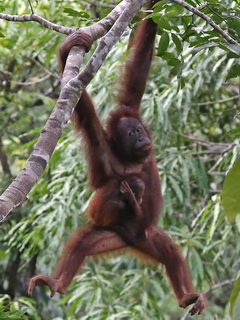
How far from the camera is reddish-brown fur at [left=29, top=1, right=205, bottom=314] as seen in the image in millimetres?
4043

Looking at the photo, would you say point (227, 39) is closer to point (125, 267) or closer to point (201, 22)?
point (201, 22)

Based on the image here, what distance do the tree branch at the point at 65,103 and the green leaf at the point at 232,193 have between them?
718 millimetres

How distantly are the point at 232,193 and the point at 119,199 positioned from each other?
291cm

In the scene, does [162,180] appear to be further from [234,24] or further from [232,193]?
[232,193]

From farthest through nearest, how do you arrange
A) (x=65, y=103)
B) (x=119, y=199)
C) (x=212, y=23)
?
(x=119, y=199) < (x=212, y=23) < (x=65, y=103)

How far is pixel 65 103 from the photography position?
2.41m

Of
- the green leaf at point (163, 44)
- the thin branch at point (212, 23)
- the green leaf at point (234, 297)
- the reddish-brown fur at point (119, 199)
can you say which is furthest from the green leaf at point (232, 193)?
the reddish-brown fur at point (119, 199)

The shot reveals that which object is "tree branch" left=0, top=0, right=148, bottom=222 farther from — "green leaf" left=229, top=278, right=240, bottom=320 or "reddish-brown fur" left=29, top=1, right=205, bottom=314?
"reddish-brown fur" left=29, top=1, right=205, bottom=314

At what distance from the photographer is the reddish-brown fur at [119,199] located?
404 centimetres

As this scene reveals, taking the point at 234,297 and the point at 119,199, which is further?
the point at 119,199

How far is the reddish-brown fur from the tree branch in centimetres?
97

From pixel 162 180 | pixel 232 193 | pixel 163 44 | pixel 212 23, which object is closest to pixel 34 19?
pixel 163 44

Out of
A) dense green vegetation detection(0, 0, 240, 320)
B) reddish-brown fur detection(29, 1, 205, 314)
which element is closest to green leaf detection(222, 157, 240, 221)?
reddish-brown fur detection(29, 1, 205, 314)

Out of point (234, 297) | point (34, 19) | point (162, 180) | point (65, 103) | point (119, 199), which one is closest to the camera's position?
point (234, 297)
